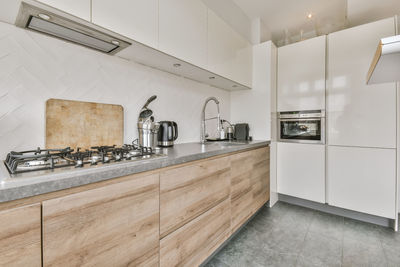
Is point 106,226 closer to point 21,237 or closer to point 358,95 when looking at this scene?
point 21,237

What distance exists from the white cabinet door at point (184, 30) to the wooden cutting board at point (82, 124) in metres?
0.62

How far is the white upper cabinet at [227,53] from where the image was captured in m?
1.80

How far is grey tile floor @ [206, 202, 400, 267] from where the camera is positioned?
1502 mm

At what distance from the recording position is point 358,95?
207 cm

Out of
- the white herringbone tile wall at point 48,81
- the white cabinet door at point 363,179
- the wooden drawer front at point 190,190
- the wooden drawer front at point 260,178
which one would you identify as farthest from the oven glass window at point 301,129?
the white herringbone tile wall at point 48,81

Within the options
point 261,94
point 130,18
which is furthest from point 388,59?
point 261,94

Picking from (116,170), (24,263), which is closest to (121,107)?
(116,170)

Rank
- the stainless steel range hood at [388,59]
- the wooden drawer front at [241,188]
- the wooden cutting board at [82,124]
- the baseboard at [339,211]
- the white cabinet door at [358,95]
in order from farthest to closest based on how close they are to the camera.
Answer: the baseboard at [339,211]
the white cabinet door at [358,95]
the wooden drawer front at [241,188]
the wooden cutting board at [82,124]
the stainless steel range hood at [388,59]

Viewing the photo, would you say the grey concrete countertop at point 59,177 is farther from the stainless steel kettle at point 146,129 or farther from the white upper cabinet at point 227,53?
the white upper cabinet at point 227,53

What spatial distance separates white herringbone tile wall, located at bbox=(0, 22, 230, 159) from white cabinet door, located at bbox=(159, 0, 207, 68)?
1.24 feet

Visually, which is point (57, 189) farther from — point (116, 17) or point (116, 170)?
point (116, 17)

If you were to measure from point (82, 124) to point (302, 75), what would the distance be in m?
2.49

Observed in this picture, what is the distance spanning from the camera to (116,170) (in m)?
0.80

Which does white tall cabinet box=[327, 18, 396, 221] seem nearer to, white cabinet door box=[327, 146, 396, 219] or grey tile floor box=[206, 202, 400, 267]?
white cabinet door box=[327, 146, 396, 219]
